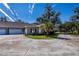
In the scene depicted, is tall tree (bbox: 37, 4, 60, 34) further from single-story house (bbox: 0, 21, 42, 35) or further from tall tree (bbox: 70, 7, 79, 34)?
tall tree (bbox: 70, 7, 79, 34)

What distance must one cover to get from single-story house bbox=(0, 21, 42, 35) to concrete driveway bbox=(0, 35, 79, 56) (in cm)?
11

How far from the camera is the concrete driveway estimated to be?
364 cm

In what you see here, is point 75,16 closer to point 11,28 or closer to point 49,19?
point 49,19

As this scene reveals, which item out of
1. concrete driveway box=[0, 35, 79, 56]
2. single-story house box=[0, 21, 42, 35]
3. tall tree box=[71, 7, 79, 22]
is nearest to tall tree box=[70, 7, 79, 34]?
tall tree box=[71, 7, 79, 22]

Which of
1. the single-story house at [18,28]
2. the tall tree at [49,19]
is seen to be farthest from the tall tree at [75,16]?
the single-story house at [18,28]

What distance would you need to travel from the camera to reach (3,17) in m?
3.86

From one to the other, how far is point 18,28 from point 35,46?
1.76 ft

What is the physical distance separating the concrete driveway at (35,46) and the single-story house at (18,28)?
11 centimetres

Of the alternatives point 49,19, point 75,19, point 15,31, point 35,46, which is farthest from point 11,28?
point 75,19

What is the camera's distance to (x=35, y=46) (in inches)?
148

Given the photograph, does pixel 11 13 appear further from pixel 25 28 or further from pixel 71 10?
pixel 71 10

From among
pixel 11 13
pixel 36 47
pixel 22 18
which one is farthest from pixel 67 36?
pixel 11 13

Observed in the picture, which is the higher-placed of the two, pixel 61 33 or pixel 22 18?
pixel 22 18

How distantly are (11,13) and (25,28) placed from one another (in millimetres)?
459
